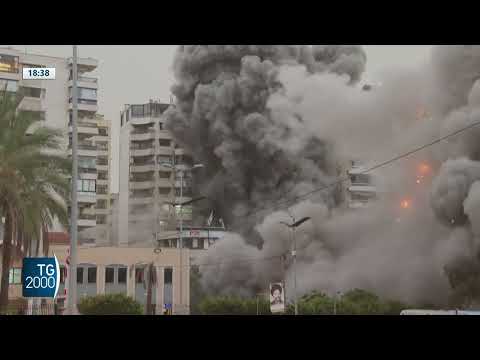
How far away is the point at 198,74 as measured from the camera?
81.9 ft

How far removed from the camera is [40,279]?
Answer: 13.4m

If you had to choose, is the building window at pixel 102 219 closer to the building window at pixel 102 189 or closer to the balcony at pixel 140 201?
the building window at pixel 102 189

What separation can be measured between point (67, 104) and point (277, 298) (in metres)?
8.40

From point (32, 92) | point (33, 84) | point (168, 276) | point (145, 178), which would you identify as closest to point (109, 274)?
point (168, 276)

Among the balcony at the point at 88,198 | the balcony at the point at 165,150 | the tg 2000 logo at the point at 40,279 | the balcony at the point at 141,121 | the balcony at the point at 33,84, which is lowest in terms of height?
the tg 2000 logo at the point at 40,279

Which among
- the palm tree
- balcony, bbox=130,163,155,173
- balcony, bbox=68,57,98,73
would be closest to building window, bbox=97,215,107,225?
balcony, bbox=130,163,155,173

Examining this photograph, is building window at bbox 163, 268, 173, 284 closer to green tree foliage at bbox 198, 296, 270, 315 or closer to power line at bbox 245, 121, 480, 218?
green tree foliage at bbox 198, 296, 270, 315

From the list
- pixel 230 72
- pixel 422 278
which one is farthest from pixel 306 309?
pixel 230 72

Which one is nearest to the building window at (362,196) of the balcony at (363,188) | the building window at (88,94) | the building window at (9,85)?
the balcony at (363,188)

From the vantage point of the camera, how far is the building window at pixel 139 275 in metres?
20.1

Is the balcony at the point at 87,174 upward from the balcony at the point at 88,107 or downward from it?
downward

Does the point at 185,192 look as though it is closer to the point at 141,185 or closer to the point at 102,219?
the point at 141,185

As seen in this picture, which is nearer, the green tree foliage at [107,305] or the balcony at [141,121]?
the green tree foliage at [107,305]

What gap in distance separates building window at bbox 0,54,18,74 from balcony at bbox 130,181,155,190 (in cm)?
473
